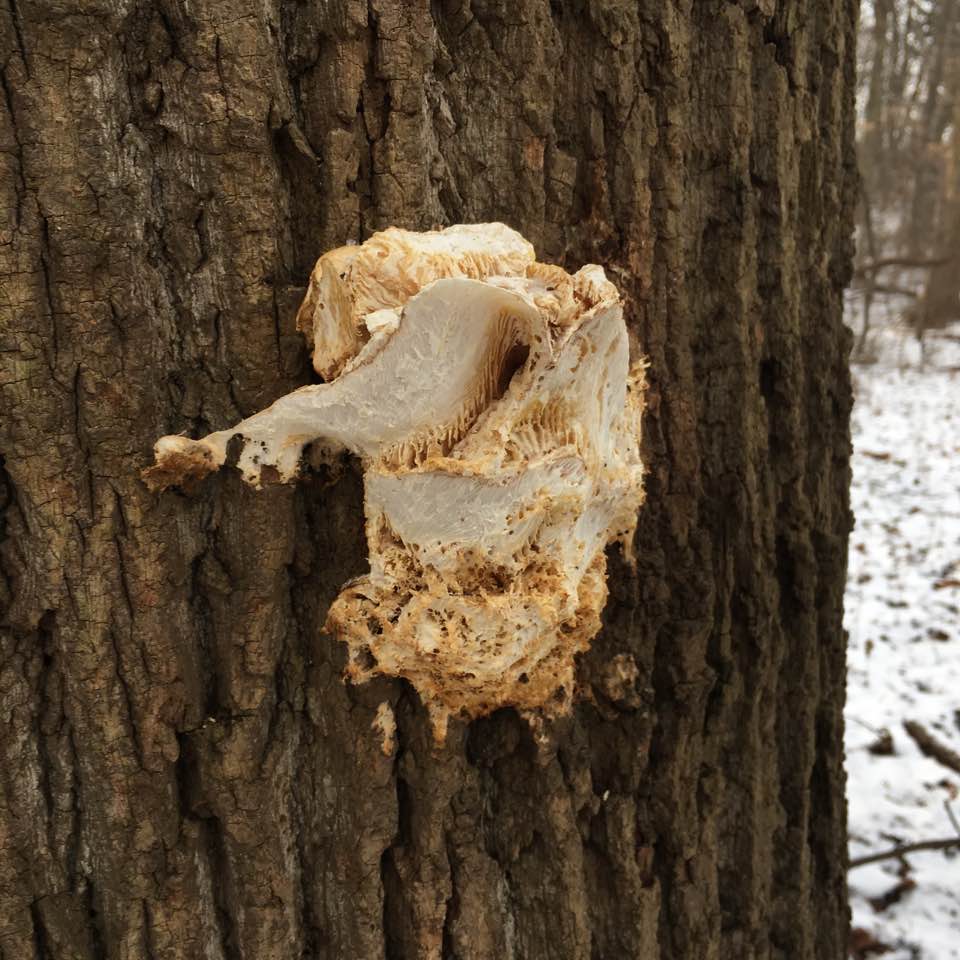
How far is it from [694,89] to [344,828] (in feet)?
5.10

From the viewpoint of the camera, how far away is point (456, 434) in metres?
1.16

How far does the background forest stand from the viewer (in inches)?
113

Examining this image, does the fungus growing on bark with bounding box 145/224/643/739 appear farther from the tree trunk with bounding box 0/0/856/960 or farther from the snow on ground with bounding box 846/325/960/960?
the snow on ground with bounding box 846/325/960/960

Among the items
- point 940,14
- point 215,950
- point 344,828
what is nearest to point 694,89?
point 344,828

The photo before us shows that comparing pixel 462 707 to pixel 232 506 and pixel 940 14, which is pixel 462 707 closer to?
pixel 232 506

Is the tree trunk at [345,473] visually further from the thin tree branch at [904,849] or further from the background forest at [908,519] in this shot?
the background forest at [908,519]

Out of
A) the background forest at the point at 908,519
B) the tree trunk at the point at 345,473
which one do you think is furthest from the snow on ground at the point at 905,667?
the tree trunk at the point at 345,473

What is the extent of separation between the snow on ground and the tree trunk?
145cm

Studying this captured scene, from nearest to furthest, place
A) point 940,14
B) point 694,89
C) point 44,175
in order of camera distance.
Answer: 1. point 44,175
2. point 694,89
3. point 940,14

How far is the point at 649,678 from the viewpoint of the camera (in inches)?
61.9

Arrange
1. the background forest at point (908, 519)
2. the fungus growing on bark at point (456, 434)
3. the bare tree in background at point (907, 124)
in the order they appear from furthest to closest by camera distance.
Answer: the bare tree in background at point (907, 124)
the background forest at point (908, 519)
the fungus growing on bark at point (456, 434)

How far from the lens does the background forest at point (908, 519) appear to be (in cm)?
286

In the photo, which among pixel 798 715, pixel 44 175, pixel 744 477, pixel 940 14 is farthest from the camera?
→ pixel 940 14

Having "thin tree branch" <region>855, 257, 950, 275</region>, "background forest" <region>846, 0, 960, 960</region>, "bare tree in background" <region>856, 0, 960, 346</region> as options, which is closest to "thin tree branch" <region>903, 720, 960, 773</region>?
"background forest" <region>846, 0, 960, 960</region>
